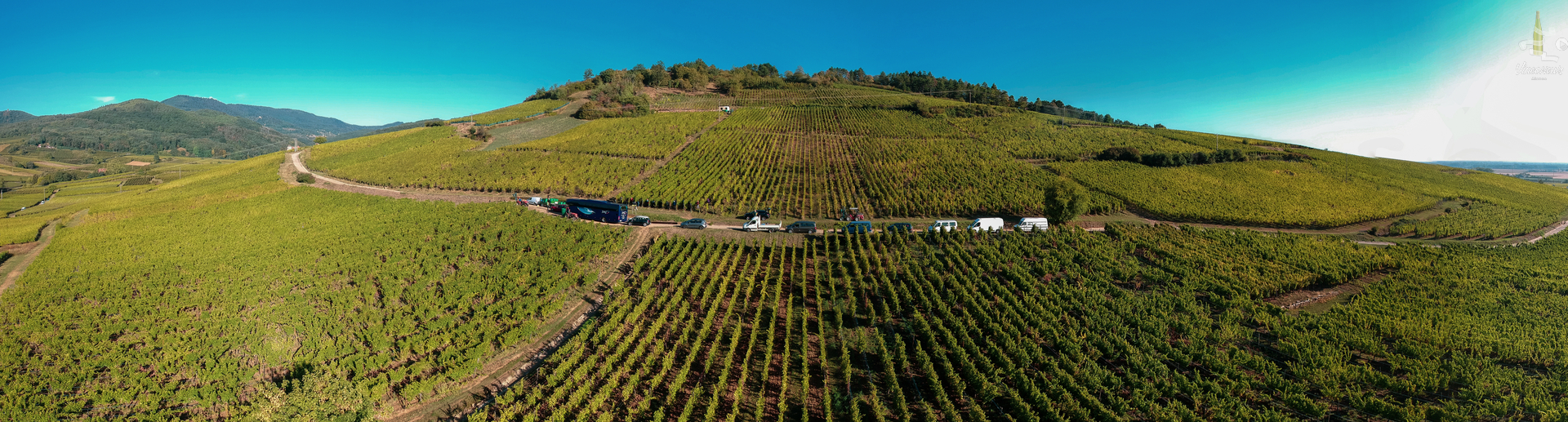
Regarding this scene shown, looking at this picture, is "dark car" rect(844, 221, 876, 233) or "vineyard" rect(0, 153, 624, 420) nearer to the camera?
"vineyard" rect(0, 153, 624, 420)

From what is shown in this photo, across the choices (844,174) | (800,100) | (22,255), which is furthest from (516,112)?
(844,174)

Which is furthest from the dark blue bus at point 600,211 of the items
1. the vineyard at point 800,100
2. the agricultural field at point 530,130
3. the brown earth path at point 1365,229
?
the vineyard at point 800,100

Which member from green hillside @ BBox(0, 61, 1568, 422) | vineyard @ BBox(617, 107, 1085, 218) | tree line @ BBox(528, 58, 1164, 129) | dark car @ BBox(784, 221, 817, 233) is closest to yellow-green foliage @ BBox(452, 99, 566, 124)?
tree line @ BBox(528, 58, 1164, 129)

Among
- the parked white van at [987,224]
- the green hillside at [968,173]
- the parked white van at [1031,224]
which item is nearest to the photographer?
the parked white van at [987,224]

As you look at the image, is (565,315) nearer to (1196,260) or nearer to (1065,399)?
(1065,399)

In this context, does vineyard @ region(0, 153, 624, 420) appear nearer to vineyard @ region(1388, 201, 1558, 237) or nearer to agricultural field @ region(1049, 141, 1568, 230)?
agricultural field @ region(1049, 141, 1568, 230)

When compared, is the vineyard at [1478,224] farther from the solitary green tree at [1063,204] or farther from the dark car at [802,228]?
the dark car at [802,228]
